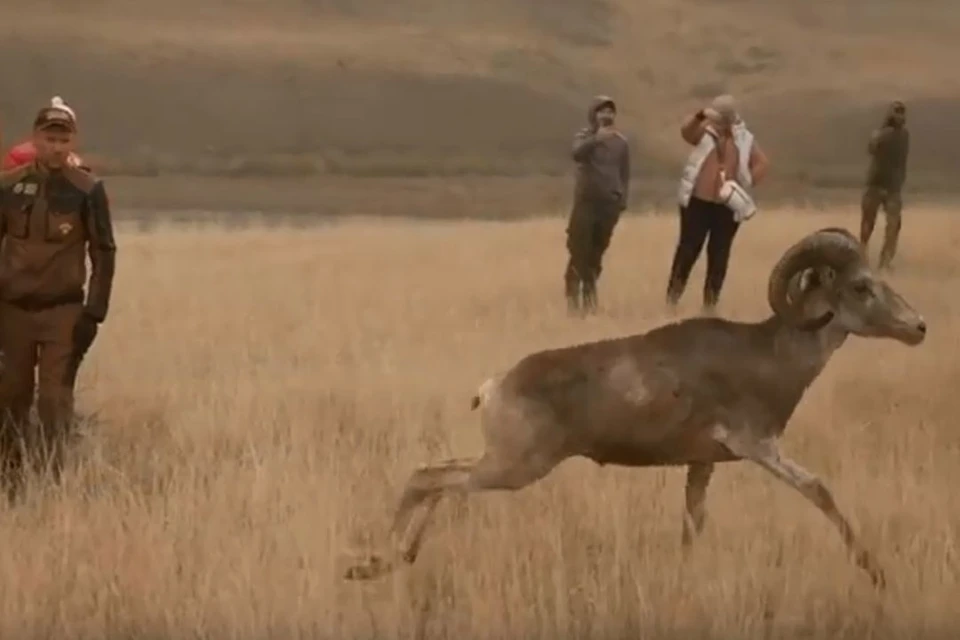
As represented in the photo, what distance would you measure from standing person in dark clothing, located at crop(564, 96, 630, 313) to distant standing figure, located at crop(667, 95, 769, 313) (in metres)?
0.55

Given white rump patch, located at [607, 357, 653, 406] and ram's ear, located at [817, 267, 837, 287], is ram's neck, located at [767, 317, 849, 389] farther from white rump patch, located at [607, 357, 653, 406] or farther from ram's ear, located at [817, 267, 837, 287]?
white rump patch, located at [607, 357, 653, 406]

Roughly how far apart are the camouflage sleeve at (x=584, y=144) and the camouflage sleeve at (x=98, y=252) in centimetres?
529

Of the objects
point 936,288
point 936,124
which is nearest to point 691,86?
point 936,124

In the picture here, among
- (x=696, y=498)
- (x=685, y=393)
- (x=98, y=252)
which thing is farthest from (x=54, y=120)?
(x=696, y=498)

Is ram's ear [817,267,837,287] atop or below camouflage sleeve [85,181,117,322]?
below

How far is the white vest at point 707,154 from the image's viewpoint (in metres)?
10.5

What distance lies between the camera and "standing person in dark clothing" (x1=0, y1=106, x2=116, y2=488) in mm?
6113

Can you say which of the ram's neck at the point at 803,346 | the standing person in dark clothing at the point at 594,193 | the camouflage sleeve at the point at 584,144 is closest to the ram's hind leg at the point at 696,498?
the ram's neck at the point at 803,346

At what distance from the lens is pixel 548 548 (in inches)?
216

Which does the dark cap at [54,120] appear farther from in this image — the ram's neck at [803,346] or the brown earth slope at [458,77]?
the brown earth slope at [458,77]

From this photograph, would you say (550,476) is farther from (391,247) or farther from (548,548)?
(391,247)

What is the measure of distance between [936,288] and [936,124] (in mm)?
1895

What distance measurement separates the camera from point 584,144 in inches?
438

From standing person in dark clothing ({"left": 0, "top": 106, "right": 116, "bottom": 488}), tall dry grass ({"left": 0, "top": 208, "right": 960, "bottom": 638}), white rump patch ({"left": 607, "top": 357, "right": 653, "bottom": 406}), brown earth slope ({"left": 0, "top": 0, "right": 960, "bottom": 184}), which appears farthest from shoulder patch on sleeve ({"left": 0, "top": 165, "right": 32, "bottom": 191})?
brown earth slope ({"left": 0, "top": 0, "right": 960, "bottom": 184})
